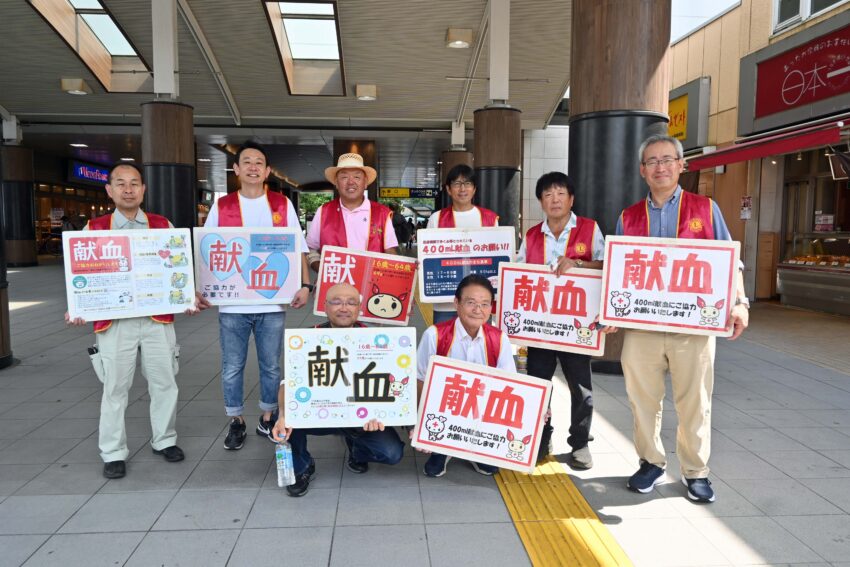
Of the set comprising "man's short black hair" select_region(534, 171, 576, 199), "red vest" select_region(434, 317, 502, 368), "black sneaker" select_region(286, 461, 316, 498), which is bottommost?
"black sneaker" select_region(286, 461, 316, 498)

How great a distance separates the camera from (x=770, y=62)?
422 inches

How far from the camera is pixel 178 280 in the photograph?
3482 mm

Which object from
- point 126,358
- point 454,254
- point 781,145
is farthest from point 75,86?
point 781,145

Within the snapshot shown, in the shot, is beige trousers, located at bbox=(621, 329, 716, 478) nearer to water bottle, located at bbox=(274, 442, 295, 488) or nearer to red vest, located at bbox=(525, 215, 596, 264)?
red vest, located at bbox=(525, 215, 596, 264)

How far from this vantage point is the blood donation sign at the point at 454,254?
3953 millimetres

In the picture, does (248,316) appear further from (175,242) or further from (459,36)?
(459,36)

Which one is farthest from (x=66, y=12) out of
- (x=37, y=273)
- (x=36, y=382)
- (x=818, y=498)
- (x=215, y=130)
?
(x=818, y=498)

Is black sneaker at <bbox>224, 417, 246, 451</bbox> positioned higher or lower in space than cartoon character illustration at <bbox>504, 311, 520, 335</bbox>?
lower

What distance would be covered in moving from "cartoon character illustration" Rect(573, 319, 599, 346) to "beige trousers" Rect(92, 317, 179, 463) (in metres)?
2.52

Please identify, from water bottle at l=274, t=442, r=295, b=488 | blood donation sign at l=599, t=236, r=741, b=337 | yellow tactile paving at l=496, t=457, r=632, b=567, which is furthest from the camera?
water bottle at l=274, t=442, r=295, b=488

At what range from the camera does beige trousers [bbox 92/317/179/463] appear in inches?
135

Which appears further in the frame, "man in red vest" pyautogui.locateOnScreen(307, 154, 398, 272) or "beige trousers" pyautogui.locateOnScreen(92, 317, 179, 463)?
"man in red vest" pyautogui.locateOnScreen(307, 154, 398, 272)

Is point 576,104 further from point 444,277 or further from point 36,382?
point 36,382

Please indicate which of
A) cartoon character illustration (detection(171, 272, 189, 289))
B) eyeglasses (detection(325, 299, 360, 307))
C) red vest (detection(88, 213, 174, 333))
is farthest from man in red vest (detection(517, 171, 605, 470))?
red vest (detection(88, 213, 174, 333))
